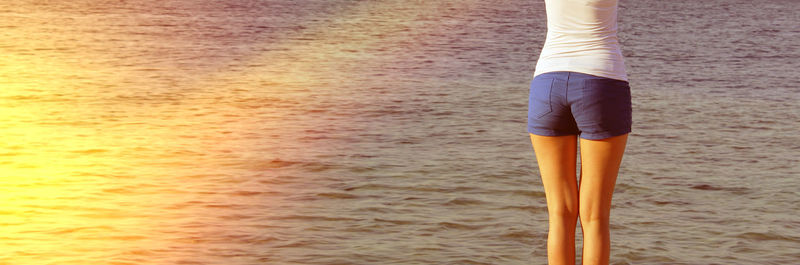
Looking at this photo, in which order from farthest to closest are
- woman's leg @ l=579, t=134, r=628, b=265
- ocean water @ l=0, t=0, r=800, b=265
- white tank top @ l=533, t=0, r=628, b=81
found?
ocean water @ l=0, t=0, r=800, b=265 → woman's leg @ l=579, t=134, r=628, b=265 → white tank top @ l=533, t=0, r=628, b=81

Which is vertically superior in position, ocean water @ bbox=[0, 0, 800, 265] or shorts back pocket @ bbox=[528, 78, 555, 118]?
shorts back pocket @ bbox=[528, 78, 555, 118]

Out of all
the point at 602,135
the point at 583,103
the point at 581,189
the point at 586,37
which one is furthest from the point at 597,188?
the point at 586,37

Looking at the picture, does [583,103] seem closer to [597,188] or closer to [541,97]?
[541,97]

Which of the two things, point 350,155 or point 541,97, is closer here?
point 541,97

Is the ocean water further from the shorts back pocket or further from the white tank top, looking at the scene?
the white tank top

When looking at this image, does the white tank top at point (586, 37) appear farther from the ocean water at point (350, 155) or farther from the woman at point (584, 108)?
the ocean water at point (350, 155)

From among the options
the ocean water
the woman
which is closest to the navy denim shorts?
the woman

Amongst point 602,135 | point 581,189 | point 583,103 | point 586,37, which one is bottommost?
point 581,189

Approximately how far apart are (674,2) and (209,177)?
3014 centimetres

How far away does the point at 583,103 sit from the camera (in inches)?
153

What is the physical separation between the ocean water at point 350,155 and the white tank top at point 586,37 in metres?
2.10

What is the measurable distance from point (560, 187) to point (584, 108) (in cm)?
36

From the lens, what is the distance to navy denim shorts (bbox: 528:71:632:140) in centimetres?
387

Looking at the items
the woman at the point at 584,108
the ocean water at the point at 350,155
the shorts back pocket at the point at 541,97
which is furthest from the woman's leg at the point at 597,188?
the ocean water at the point at 350,155
